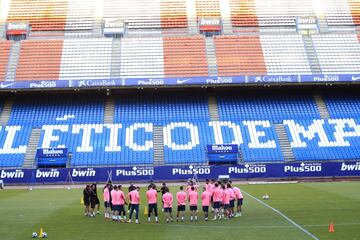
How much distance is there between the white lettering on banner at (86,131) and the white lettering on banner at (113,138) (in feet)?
3.25

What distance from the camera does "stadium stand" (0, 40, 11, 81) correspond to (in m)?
46.8

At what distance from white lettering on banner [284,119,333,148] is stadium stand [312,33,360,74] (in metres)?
6.44

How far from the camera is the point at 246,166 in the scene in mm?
37375

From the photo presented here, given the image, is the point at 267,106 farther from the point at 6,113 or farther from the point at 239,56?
the point at 6,113

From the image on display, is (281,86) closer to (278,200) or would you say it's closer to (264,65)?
(264,65)

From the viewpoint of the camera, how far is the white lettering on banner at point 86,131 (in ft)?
136

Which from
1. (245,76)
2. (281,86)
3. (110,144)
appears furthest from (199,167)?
(281,86)

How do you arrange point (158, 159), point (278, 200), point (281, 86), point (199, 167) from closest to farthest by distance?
point (278, 200), point (199, 167), point (158, 159), point (281, 86)

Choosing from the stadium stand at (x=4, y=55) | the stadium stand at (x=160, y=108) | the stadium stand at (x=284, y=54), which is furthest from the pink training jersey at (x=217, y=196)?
the stadium stand at (x=4, y=55)

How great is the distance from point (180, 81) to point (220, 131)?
6.53 m

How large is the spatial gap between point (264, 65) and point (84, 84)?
62.4 feet

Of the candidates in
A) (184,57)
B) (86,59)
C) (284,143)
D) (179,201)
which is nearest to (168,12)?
(184,57)

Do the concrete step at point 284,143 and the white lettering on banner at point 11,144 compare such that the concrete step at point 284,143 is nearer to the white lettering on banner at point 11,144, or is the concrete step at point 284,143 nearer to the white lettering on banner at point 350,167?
the white lettering on banner at point 350,167

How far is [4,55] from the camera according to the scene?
4869 centimetres
